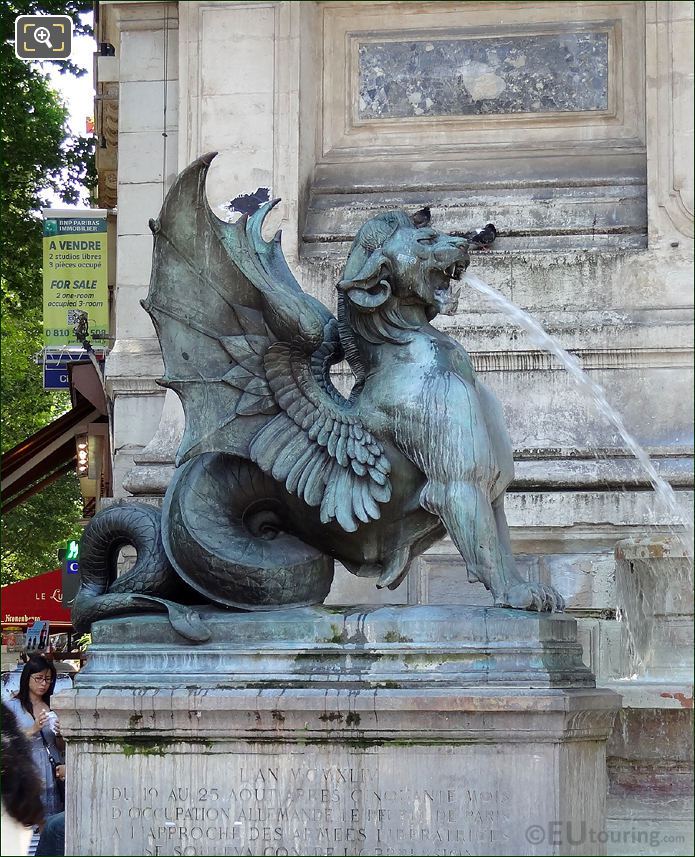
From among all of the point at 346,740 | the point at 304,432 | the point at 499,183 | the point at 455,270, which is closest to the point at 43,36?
the point at 499,183

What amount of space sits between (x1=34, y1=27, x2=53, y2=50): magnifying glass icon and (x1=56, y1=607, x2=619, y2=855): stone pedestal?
34.7ft

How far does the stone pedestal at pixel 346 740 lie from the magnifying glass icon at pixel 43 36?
1059 cm

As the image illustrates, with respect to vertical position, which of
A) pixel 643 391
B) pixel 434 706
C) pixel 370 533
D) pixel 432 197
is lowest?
pixel 434 706

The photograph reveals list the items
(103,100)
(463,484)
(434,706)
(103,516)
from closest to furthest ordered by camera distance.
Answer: (434,706) < (463,484) < (103,516) < (103,100)

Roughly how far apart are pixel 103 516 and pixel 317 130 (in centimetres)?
535

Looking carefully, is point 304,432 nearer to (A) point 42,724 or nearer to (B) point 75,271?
(A) point 42,724

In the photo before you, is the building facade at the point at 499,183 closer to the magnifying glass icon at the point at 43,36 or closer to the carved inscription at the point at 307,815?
the magnifying glass icon at the point at 43,36

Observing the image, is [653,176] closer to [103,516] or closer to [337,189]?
[337,189]

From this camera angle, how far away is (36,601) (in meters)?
23.0

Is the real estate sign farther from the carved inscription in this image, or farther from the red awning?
the carved inscription

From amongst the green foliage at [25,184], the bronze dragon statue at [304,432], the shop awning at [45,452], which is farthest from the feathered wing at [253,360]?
the shop awning at [45,452]

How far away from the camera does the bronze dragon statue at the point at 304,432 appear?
23.4 feet

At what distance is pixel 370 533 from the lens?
23.8ft

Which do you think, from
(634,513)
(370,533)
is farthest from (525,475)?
(370,533)
